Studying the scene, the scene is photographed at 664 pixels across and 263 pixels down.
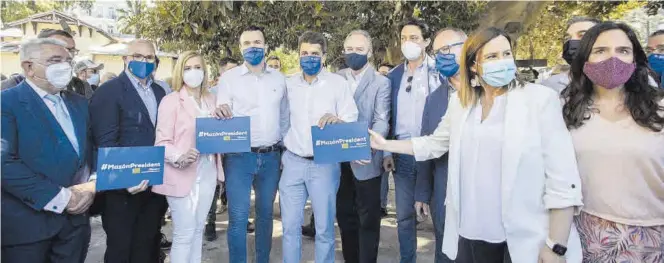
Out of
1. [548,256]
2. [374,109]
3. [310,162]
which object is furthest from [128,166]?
[548,256]

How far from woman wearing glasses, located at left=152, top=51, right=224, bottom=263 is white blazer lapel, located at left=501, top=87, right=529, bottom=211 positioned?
2.18 meters

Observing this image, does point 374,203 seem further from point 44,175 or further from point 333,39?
point 333,39

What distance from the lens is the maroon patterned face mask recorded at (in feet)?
6.98

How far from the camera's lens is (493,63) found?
217 cm

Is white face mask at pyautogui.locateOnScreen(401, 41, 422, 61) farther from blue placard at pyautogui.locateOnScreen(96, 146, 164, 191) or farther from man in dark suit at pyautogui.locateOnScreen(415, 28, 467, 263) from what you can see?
blue placard at pyautogui.locateOnScreen(96, 146, 164, 191)

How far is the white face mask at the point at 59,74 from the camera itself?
258cm

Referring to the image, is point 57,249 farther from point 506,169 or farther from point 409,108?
point 409,108

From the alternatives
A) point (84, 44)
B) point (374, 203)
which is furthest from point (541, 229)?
point (84, 44)

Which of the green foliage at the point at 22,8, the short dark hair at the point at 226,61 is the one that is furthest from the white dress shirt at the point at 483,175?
the green foliage at the point at 22,8

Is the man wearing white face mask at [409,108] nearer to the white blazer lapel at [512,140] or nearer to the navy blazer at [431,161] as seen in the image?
the navy blazer at [431,161]

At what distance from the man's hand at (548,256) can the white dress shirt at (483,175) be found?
0.59 ft

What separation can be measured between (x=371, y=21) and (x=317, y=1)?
4.96ft

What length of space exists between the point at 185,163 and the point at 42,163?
94 centimetres

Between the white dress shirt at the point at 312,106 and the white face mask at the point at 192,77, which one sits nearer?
the white face mask at the point at 192,77
